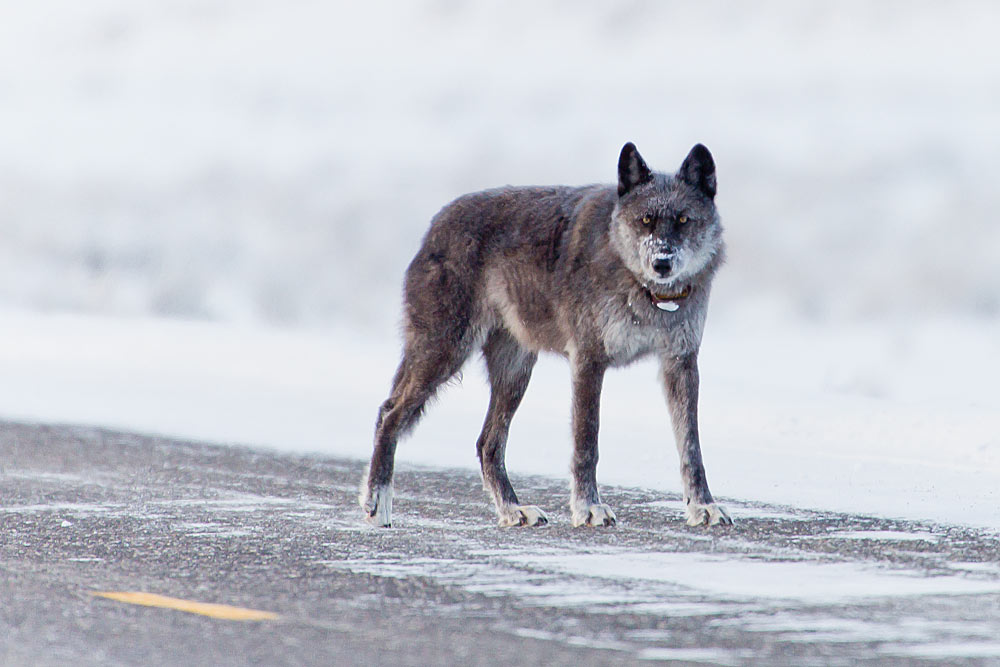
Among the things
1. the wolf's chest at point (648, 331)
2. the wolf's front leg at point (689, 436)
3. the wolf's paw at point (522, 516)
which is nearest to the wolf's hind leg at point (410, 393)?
the wolf's paw at point (522, 516)

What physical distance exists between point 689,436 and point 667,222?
1.14 meters

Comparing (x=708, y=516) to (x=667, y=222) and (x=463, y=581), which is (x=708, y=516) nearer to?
(x=667, y=222)

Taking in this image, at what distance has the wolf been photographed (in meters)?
8.98

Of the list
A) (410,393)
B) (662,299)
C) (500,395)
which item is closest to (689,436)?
(662,299)

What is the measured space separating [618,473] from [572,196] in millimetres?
2235

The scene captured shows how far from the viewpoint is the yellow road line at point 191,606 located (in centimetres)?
612

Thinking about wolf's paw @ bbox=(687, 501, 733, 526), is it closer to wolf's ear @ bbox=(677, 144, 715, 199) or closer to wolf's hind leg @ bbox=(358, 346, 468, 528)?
wolf's hind leg @ bbox=(358, 346, 468, 528)

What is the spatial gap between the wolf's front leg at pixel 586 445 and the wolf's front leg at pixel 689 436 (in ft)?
1.32

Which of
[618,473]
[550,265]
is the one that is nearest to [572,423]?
[550,265]

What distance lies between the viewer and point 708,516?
8750 millimetres

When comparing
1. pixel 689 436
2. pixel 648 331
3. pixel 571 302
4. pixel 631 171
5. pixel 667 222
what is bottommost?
pixel 689 436

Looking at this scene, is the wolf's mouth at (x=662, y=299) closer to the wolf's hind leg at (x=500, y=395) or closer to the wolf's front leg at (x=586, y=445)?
the wolf's front leg at (x=586, y=445)

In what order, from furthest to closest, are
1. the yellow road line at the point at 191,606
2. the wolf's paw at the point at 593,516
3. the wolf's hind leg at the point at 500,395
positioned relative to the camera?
1. the wolf's hind leg at the point at 500,395
2. the wolf's paw at the point at 593,516
3. the yellow road line at the point at 191,606

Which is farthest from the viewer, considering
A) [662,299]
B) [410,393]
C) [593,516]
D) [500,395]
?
[500,395]
